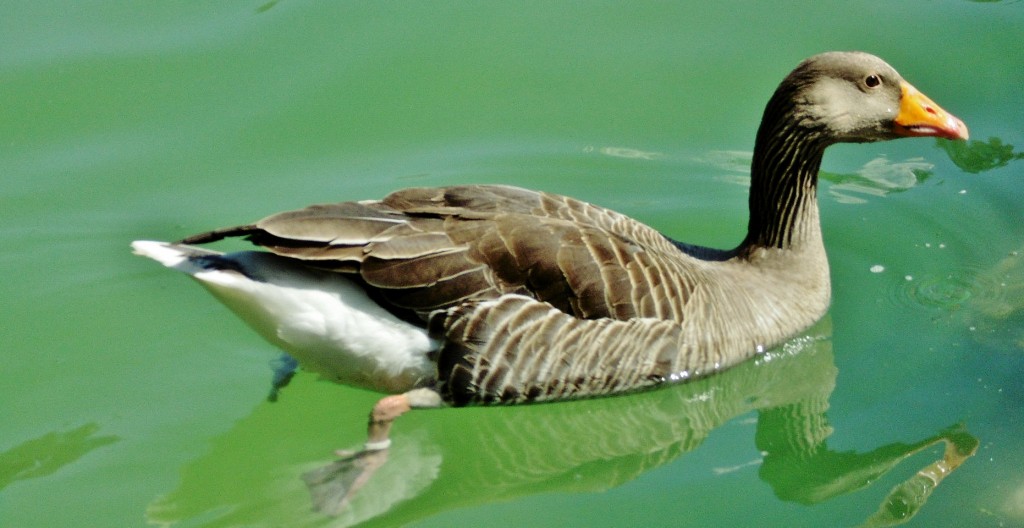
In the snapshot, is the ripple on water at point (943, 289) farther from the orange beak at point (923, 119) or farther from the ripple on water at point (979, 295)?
the orange beak at point (923, 119)

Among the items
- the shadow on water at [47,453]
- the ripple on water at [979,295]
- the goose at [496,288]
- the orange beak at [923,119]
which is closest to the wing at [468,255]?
the goose at [496,288]

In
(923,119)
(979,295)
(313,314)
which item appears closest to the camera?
(313,314)

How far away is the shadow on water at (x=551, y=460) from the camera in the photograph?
580 centimetres

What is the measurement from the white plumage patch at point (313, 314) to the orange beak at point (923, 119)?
2967mm

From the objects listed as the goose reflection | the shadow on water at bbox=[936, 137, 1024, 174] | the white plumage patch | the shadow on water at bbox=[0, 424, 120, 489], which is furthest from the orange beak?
the shadow on water at bbox=[0, 424, 120, 489]

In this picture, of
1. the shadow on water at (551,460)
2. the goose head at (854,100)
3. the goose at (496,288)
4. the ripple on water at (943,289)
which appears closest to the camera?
the shadow on water at (551,460)

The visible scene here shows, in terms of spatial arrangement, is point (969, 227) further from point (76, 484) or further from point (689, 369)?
point (76, 484)

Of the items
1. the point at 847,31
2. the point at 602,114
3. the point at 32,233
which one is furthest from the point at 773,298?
the point at 32,233

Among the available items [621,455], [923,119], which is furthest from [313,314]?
[923,119]

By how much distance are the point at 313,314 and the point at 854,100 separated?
325 cm

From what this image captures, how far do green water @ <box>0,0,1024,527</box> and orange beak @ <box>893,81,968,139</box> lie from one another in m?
1.12

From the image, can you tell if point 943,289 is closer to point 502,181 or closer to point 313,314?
point 502,181

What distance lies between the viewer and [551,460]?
242 inches

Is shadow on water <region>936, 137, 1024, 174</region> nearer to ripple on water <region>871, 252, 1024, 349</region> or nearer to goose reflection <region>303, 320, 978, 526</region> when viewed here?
ripple on water <region>871, 252, 1024, 349</region>
